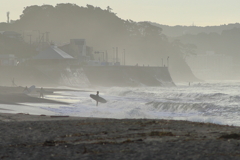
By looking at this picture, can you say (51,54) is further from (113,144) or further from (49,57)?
(113,144)

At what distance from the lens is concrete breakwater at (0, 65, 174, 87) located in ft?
290

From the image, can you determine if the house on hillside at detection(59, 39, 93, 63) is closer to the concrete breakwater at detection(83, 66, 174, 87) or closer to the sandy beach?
the concrete breakwater at detection(83, 66, 174, 87)

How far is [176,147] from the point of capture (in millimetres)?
11102

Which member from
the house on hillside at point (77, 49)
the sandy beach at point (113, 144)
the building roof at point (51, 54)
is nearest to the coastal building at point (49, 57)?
the building roof at point (51, 54)

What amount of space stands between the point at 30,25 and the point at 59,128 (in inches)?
6836

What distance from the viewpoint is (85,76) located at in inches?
4213

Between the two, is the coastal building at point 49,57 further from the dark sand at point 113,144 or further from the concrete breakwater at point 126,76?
the dark sand at point 113,144

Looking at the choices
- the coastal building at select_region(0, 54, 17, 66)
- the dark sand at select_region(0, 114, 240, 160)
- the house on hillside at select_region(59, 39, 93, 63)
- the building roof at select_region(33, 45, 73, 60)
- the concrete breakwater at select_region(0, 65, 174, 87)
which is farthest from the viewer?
the house on hillside at select_region(59, 39, 93, 63)

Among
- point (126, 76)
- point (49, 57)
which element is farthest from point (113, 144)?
point (126, 76)

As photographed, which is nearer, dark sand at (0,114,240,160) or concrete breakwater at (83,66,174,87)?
dark sand at (0,114,240,160)

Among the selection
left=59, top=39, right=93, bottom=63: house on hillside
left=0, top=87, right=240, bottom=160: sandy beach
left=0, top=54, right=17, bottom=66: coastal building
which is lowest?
left=0, top=87, right=240, bottom=160: sandy beach

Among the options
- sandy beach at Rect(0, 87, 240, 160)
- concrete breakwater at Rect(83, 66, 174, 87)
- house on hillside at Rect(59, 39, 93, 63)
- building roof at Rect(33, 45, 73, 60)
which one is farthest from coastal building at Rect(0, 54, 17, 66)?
sandy beach at Rect(0, 87, 240, 160)

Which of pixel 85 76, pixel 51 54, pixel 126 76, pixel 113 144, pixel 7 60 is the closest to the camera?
A: pixel 113 144

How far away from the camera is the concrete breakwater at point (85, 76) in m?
88.4
